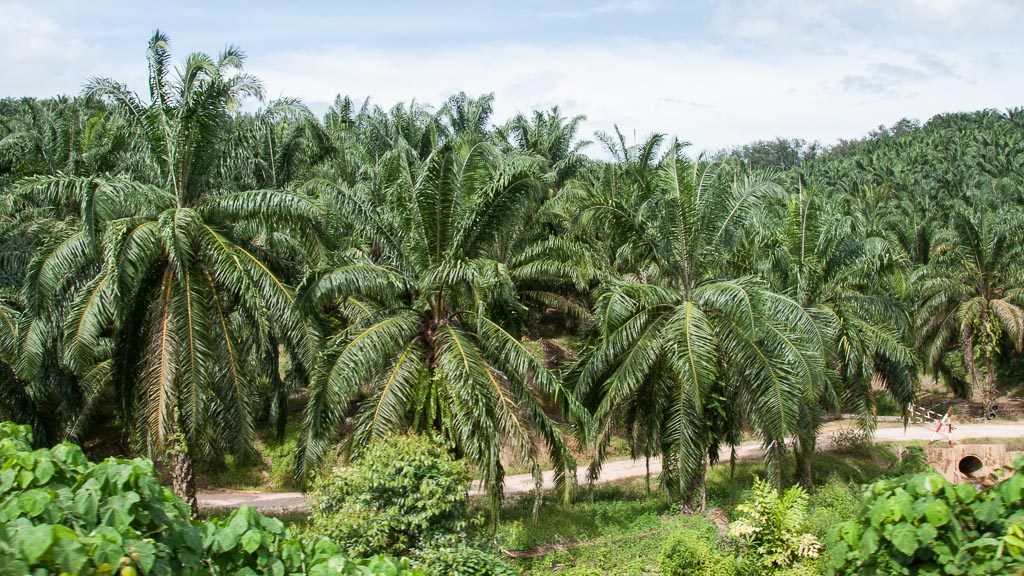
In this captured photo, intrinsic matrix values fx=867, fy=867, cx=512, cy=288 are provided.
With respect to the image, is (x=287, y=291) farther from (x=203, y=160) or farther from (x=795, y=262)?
(x=795, y=262)

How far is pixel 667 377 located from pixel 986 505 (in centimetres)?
942

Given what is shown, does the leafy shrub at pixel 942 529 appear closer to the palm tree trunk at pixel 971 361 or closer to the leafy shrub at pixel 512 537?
the leafy shrub at pixel 512 537

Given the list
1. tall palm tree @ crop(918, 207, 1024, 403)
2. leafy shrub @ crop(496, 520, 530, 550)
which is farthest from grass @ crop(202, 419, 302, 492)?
tall palm tree @ crop(918, 207, 1024, 403)

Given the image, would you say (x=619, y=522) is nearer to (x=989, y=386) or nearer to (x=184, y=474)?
(x=184, y=474)

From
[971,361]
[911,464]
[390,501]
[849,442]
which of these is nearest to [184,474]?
[390,501]

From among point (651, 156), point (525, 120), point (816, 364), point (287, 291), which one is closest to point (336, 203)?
point (287, 291)

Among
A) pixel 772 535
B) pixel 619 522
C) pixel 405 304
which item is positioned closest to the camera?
pixel 772 535

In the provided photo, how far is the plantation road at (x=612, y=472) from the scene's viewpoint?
60.7ft

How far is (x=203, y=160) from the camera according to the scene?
13.0 m

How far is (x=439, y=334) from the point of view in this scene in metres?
13.7

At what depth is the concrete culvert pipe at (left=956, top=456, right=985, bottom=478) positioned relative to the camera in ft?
Answer: 66.9

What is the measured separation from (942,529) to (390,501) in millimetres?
6927

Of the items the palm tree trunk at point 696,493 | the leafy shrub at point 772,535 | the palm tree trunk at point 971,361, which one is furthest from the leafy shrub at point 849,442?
the leafy shrub at point 772,535

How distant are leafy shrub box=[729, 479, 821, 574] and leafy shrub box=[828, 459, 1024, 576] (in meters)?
6.53
